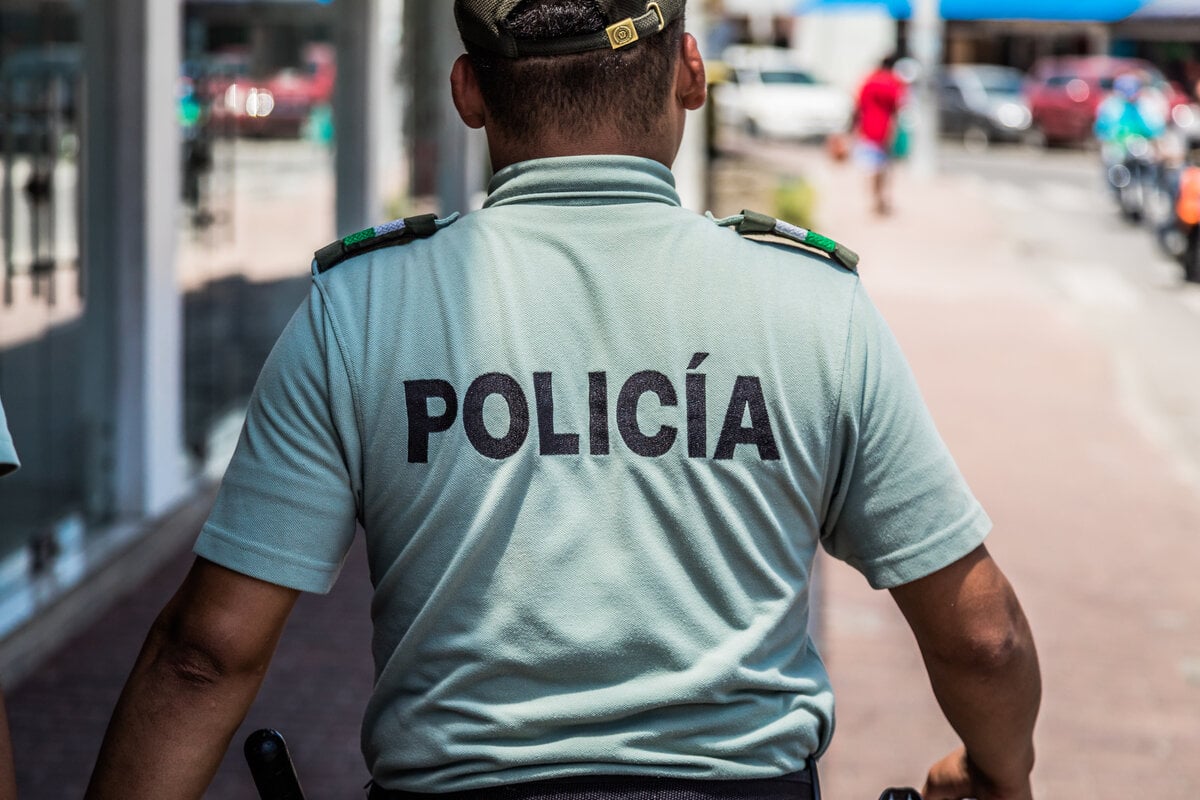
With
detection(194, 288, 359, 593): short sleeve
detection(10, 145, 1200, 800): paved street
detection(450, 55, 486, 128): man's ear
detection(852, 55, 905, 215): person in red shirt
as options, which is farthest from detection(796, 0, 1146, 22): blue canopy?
detection(194, 288, 359, 593): short sleeve

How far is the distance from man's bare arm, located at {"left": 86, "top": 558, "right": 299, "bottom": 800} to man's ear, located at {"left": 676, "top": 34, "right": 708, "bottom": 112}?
2.28 ft

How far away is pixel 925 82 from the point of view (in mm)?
23828

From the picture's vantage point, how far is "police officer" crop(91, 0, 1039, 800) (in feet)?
5.42

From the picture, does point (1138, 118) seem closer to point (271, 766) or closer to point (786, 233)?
point (786, 233)

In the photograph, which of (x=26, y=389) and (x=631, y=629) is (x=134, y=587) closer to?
(x=26, y=389)

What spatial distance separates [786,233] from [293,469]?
0.58 meters

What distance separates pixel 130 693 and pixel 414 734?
0.31 meters

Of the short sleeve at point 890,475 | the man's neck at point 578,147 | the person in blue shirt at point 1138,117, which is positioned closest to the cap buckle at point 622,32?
the man's neck at point 578,147

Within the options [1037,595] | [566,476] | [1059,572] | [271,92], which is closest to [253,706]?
[1037,595]

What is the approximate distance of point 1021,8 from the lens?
38.8 m

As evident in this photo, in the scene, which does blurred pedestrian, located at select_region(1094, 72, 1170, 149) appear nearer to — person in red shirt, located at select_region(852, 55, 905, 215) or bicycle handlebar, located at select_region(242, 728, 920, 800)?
person in red shirt, located at select_region(852, 55, 905, 215)

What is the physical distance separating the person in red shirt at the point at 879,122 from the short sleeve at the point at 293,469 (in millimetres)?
17745

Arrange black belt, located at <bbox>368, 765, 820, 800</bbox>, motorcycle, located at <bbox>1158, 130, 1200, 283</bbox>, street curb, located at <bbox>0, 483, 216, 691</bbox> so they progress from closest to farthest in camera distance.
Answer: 1. black belt, located at <bbox>368, 765, 820, 800</bbox>
2. street curb, located at <bbox>0, 483, 216, 691</bbox>
3. motorcycle, located at <bbox>1158, 130, 1200, 283</bbox>

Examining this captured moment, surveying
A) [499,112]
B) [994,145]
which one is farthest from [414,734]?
[994,145]
